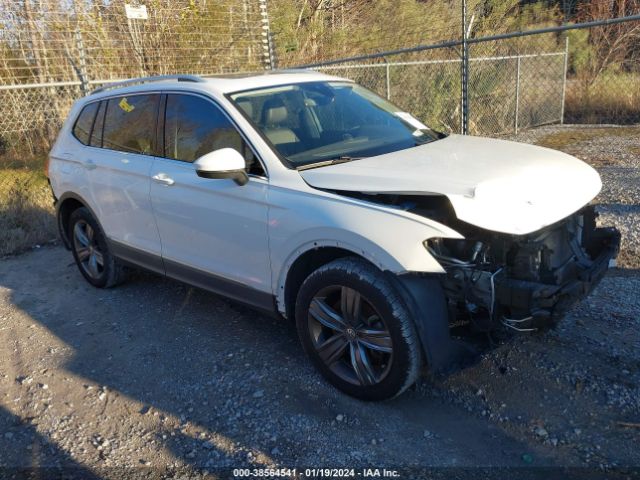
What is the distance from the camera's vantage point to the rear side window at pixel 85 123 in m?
5.21

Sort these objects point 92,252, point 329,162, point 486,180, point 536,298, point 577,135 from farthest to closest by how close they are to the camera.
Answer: point 577,135
point 92,252
point 329,162
point 486,180
point 536,298

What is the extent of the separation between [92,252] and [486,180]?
3.92 m

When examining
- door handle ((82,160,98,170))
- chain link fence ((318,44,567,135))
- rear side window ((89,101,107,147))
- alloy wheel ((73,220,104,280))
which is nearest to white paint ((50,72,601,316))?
door handle ((82,160,98,170))

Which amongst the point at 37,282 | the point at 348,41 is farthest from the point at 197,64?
the point at 37,282

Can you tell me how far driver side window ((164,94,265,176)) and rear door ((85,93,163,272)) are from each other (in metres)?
0.21

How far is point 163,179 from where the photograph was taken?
418 cm

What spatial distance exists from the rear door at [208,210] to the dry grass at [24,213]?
3.72 metres

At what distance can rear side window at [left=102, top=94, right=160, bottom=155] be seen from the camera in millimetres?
4441

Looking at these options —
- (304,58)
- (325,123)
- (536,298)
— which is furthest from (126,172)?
(304,58)

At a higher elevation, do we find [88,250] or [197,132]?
[197,132]

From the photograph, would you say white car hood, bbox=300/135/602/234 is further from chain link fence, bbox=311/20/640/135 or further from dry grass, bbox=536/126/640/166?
chain link fence, bbox=311/20/640/135

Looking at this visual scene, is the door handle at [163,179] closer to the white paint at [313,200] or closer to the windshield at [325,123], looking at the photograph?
the white paint at [313,200]

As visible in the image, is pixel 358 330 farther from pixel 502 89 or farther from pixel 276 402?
pixel 502 89

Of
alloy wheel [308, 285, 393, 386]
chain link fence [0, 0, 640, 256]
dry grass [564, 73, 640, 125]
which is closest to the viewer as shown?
alloy wheel [308, 285, 393, 386]
